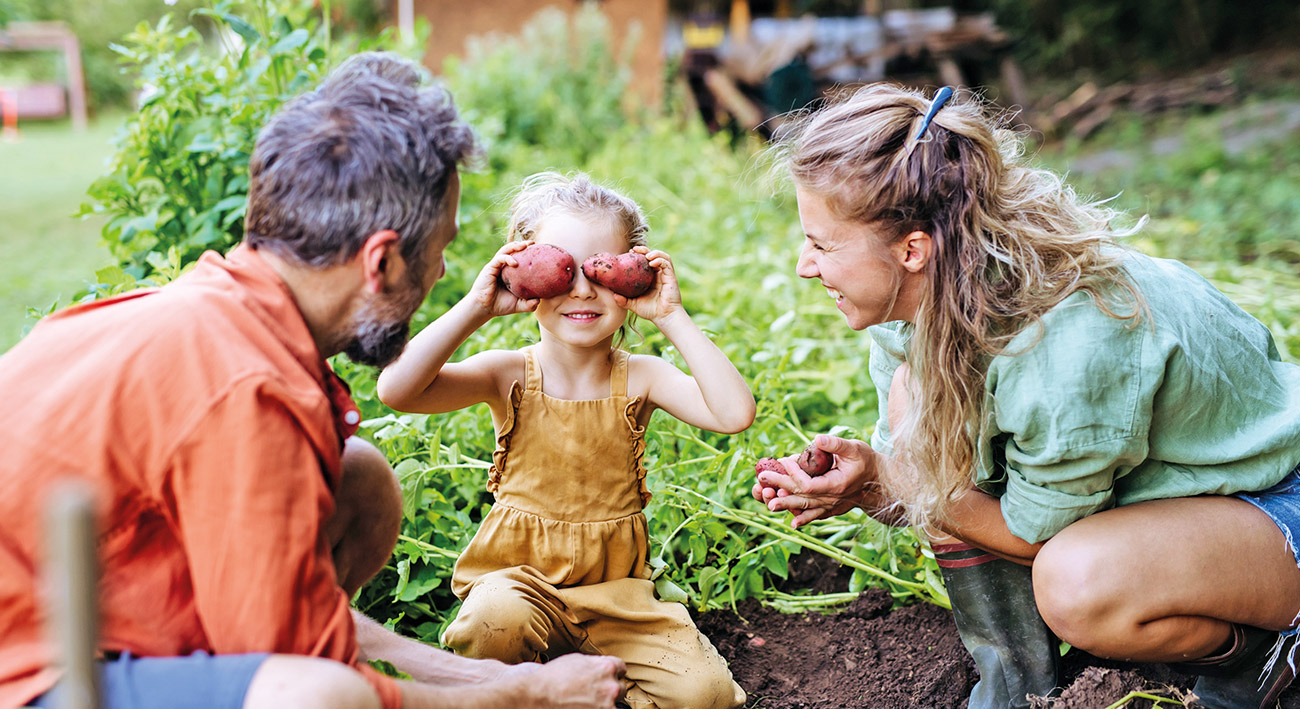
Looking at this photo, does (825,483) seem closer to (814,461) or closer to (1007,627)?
(814,461)

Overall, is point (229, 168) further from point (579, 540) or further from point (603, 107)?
point (603, 107)

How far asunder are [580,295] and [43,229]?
694cm

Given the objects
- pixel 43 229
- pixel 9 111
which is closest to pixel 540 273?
pixel 43 229

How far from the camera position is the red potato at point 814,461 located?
210 cm

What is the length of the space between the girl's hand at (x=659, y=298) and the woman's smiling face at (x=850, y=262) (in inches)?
10.3

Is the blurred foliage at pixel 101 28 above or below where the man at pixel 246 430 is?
below

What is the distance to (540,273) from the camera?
1962 millimetres

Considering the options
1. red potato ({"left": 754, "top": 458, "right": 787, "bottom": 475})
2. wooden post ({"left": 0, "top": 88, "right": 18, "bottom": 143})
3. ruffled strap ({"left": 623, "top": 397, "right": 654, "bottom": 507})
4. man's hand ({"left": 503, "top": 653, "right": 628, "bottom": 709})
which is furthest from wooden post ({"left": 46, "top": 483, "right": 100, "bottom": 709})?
wooden post ({"left": 0, "top": 88, "right": 18, "bottom": 143})

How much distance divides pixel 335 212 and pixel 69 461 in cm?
47

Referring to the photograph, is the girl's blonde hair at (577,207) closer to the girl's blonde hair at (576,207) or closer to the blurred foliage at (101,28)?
the girl's blonde hair at (576,207)

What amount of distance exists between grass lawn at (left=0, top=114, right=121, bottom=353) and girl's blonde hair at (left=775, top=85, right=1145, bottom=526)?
1.73 meters

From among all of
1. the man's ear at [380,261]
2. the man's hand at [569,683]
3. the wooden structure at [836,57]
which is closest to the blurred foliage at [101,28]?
the wooden structure at [836,57]

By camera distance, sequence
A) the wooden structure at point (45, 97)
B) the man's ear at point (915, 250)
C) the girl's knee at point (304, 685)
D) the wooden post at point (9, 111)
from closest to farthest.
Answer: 1. the girl's knee at point (304, 685)
2. the man's ear at point (915, 250)
3. the wooden post at point (9, 111)
4. the wooden structure at point (45, 97)

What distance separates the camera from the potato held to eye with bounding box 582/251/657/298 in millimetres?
1994
